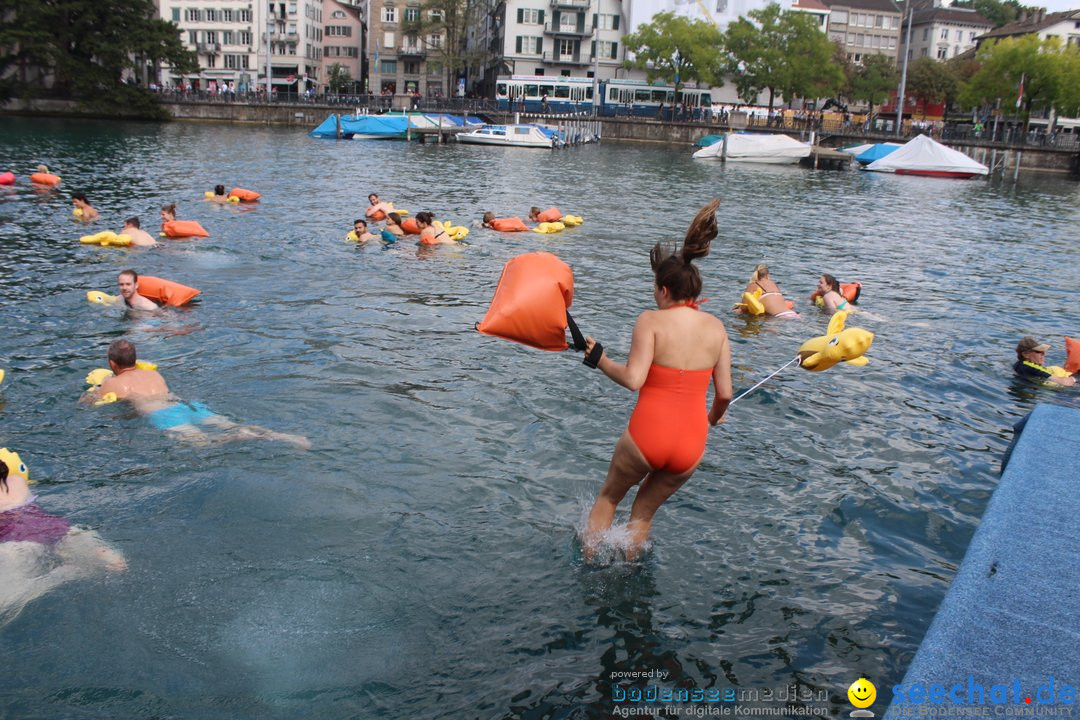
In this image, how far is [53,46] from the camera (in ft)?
202

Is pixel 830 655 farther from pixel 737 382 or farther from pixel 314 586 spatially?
pixel 737 382

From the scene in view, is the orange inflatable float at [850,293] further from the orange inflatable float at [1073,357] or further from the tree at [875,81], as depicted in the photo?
the tree at [875,81]

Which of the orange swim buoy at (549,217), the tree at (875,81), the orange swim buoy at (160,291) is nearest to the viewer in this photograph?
the orange swim buoy at (160,291)

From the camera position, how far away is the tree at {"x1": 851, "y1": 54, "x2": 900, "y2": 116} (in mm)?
97625

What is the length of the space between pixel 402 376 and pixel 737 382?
441cm

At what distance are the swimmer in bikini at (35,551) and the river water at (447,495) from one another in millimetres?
163

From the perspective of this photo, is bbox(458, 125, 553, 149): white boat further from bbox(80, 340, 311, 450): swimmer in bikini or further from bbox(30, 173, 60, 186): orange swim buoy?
bbox(80, 340, 311, 450): swimmer in bikini

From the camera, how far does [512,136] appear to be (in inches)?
2450

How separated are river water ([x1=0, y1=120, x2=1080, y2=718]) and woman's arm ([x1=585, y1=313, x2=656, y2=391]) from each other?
1.78 metres

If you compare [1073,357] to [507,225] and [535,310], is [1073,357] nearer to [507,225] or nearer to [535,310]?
[535,310]

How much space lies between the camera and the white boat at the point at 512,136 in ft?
201

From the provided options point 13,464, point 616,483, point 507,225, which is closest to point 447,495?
point 616,483

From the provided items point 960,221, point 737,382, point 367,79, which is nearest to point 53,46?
point 367,79

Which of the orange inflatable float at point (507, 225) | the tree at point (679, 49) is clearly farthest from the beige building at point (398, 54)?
the orange inflatable float at point (507, 225)
